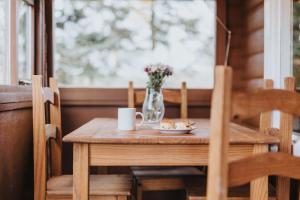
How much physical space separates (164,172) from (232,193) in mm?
685

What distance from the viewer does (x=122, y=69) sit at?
11.4 feet

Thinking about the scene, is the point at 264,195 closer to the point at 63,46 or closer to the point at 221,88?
the point at 221,88

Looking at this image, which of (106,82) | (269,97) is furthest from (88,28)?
(269,97)

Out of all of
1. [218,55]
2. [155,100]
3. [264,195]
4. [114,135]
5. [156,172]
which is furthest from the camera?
[218,55]

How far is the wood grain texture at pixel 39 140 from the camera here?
6.59 feet

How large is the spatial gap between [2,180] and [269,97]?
1.45 meters

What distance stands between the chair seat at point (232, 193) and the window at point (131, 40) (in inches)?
62.2

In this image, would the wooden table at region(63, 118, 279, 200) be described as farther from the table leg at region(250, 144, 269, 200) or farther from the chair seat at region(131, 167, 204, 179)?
the chair seat at region(131, 167, 204, 179)

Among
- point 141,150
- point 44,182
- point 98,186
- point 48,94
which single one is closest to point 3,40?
point 48,94

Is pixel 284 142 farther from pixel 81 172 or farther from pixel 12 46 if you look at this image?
pixel 12 46

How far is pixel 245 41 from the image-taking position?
11.3 feet

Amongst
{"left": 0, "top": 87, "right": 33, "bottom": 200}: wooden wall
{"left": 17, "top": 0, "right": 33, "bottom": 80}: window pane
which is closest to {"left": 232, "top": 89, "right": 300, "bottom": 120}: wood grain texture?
{"left": 0, "top": 87, "right": 33, "bottom": 200}: wooden wall

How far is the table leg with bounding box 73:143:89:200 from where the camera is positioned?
5.43 feet

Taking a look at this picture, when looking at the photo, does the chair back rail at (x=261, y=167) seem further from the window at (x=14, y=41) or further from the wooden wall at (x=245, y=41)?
the wooden wall at (x=245, y=41)
